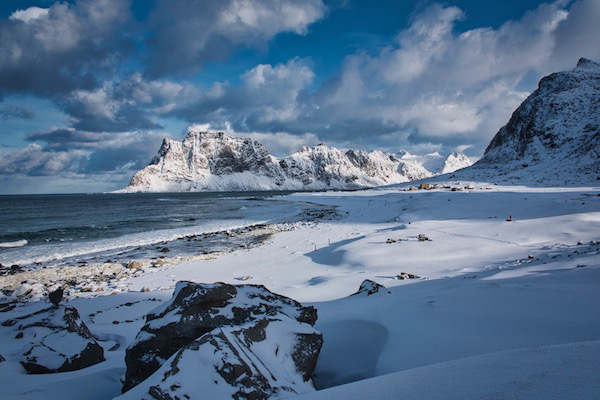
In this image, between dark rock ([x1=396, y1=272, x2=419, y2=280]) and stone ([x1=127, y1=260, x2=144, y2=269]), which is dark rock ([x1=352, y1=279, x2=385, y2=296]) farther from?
stone ([x1=127, y1=260, x2=144, y2=269])

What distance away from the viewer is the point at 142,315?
27.5 ft

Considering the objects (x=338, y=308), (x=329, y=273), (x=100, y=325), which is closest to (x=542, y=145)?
(x=329, y=273)

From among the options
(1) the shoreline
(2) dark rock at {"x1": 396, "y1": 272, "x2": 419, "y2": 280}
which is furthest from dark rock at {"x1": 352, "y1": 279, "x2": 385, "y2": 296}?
(1) the shoreline

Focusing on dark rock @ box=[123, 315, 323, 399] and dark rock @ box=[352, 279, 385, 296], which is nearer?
dark rock @ box=[123, 315, 323, 399]

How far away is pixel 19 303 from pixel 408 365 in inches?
525

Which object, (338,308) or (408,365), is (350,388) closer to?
(408,365)

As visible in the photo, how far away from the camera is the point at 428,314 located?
5.37 metres

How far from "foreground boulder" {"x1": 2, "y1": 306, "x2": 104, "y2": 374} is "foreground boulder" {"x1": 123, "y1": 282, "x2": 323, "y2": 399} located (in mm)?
1542

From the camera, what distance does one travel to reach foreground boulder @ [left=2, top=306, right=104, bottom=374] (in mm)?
4605

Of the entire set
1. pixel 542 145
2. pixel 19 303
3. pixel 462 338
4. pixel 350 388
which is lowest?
pixel 19 303

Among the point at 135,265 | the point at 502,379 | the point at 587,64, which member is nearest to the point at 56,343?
the point at 502,379

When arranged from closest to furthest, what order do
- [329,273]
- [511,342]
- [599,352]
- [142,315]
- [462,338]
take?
[599,352], [511,342], [462,338], [142,315], [329,273]

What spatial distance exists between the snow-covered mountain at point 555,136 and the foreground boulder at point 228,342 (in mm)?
47439

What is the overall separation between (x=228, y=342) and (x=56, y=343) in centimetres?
370
